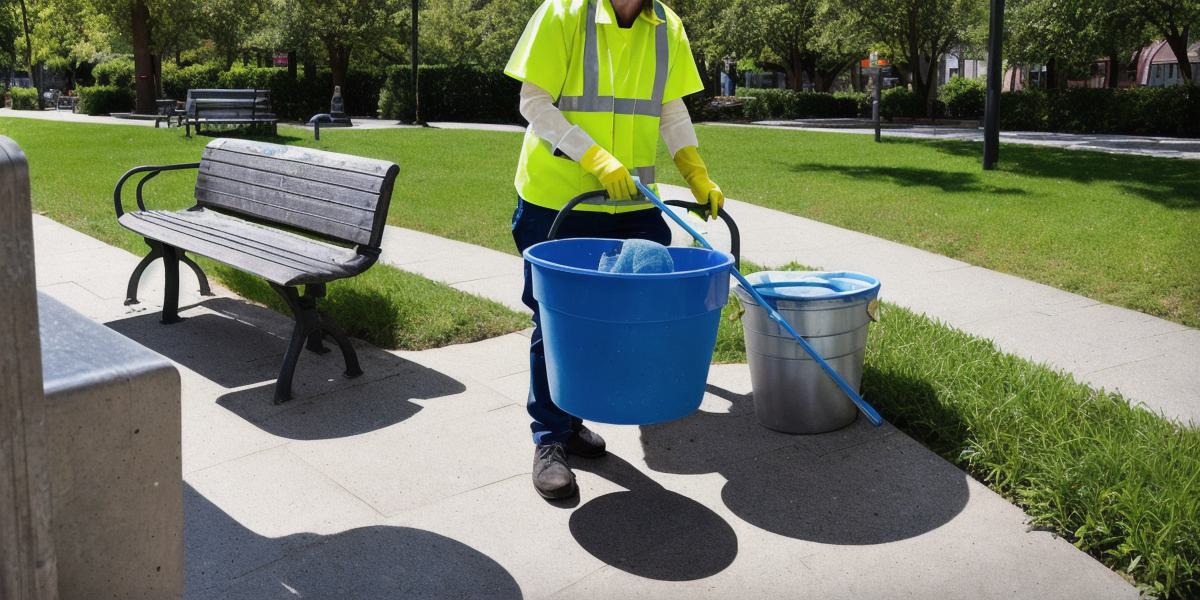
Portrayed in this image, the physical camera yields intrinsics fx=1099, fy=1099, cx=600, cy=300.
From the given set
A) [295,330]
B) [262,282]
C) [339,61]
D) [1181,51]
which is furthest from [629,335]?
[339,61]

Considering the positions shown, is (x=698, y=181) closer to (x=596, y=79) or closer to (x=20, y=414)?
(x=596, y=79)

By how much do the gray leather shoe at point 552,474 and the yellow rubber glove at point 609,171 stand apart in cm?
90

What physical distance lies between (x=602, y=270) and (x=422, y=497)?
1.06 meters

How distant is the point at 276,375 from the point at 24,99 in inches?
1986

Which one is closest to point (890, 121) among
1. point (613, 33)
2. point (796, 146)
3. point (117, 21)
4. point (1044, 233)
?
point (796, 146)

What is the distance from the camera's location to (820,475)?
12.6 ft

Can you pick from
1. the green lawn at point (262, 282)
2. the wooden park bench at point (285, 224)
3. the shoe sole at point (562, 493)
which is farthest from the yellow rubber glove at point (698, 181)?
the green lawn at point (262, 282)

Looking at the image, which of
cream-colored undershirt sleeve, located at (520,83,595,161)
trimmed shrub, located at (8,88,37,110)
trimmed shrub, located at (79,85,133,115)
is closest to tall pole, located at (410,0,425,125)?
trimmed shrub, located at (79,85,133,115)

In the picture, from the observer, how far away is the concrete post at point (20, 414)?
1.85m

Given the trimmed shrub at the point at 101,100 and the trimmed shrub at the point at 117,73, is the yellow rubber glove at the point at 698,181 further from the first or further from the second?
the trimmed shrub at the point at 117,73

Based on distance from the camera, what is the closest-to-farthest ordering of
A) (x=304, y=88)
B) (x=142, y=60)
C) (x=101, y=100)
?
(x=142, y=60) → (x=304, y=88) → (x=101, y=100)

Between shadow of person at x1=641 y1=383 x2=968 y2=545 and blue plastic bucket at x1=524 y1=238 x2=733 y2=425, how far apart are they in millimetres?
633

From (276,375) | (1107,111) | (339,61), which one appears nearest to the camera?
(276,375)

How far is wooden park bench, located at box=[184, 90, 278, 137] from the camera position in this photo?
20.9 meters
